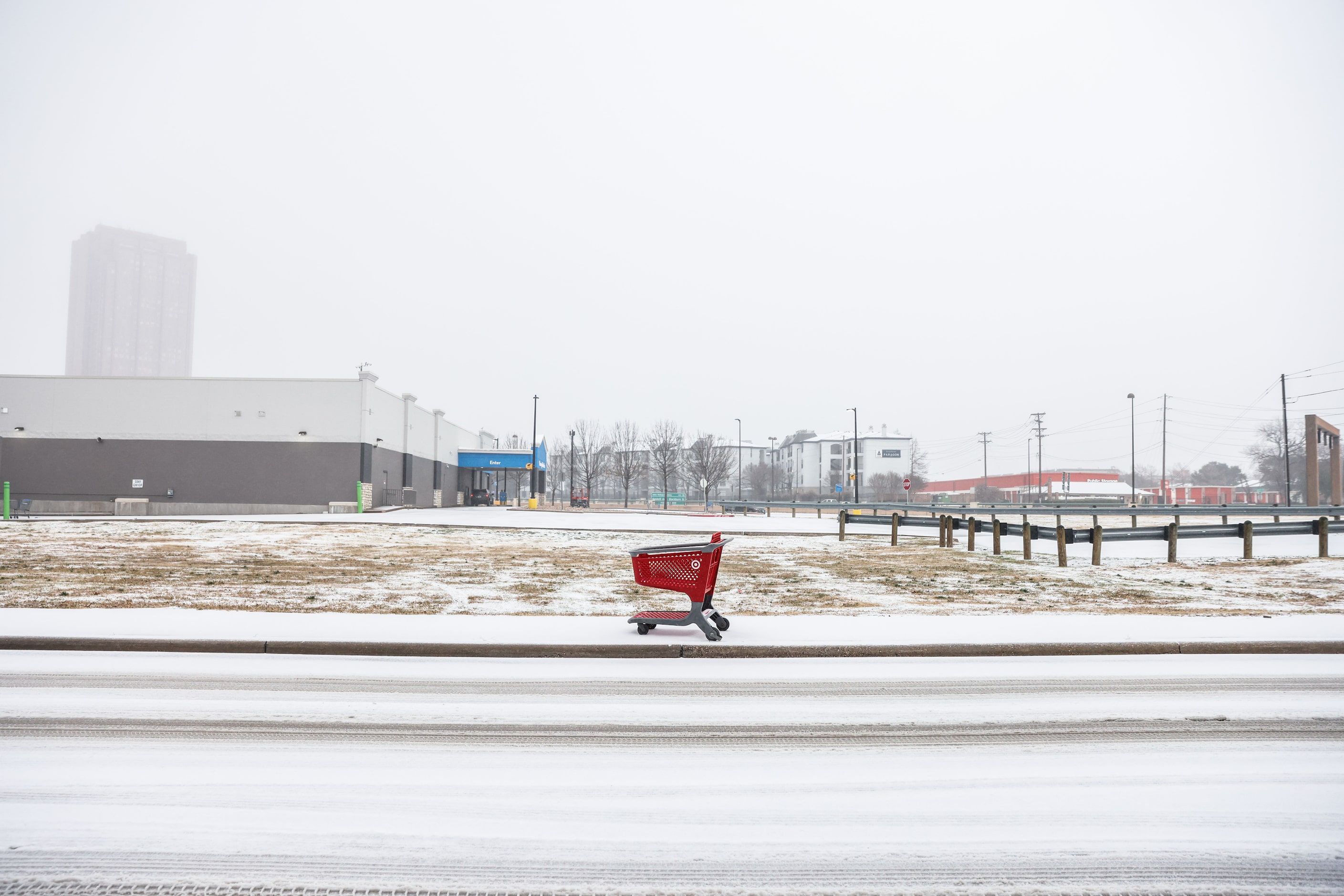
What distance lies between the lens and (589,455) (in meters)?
85.4

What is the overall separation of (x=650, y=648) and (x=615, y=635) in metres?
0.60

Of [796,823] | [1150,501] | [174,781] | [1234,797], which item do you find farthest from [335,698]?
[1150,501]

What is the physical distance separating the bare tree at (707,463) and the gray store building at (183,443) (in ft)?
107

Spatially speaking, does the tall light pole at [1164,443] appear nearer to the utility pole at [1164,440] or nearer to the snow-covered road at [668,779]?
the utility pole at [1164,440]

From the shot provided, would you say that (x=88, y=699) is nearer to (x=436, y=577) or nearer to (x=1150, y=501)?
(x=436, y=577)

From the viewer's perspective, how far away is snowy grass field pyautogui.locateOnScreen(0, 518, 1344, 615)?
1008cm

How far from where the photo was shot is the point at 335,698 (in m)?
5.69

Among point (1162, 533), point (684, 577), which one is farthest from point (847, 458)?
point (684, 577)

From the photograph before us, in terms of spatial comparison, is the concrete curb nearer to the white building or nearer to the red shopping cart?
the red shopping cart

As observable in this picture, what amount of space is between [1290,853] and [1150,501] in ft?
316

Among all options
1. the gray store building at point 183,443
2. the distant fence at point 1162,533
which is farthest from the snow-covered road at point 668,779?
the gray store building at point 183,443

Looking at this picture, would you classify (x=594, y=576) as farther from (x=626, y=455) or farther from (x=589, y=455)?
(x=589, y=455)

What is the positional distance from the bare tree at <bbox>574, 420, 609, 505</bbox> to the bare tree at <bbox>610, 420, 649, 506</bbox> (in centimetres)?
145

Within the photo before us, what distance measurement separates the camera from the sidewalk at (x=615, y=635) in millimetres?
7129
